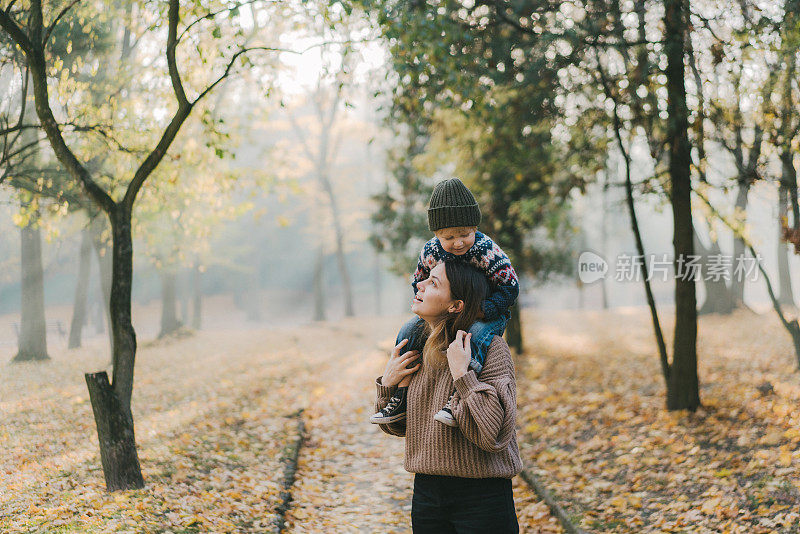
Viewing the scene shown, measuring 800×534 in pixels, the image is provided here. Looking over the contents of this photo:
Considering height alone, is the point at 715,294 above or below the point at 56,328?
below

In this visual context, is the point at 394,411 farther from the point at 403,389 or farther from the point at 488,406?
the point at 488,406

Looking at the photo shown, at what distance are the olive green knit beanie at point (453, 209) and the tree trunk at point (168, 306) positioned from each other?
26.2 ft

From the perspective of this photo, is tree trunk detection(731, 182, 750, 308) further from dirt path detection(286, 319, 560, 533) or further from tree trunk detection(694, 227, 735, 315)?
dirt path detection(286, 319, 560, 533)

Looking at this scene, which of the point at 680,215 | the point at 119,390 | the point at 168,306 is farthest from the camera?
the point at 168,306

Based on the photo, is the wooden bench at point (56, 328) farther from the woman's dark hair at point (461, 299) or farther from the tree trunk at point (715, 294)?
the tree trunk at point (715, 294)

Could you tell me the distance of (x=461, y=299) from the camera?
2447 mm

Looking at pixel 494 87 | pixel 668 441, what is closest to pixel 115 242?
pixel 668 441

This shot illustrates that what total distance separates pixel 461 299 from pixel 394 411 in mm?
591

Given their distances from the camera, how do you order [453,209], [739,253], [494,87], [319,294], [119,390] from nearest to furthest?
[453,209]
[119,390]
[494,87]
[739,253]
[319,294]

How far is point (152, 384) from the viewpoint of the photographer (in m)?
7.91

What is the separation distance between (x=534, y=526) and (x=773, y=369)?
19.8ft

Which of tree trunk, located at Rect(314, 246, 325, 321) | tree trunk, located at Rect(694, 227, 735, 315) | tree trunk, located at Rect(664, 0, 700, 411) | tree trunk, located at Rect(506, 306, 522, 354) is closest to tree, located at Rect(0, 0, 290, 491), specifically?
tree trunk, located at Rect(664, 0, 700, 411)

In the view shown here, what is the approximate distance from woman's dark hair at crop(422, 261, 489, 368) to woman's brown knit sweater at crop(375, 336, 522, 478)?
103 mm

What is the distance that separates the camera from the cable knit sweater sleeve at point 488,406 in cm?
220
